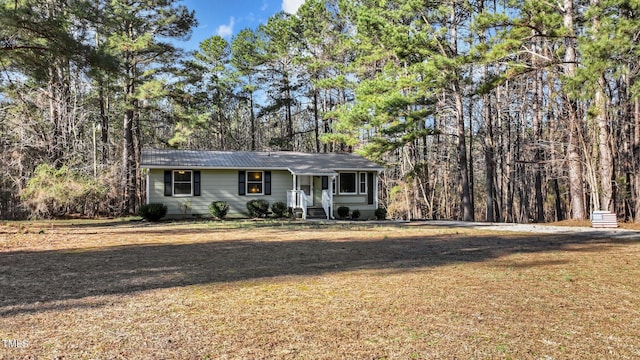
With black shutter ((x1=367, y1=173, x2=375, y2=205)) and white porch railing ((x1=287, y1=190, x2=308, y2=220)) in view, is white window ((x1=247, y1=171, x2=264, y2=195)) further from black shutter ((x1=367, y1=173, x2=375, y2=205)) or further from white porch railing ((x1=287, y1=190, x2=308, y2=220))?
black shutter ((x1=367, y1=173, x2=375, y2=205))

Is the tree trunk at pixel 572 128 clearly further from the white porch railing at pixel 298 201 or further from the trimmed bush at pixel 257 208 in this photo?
the trimmed bush at pixel 257 208

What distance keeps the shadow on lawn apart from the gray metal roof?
31.7 ft

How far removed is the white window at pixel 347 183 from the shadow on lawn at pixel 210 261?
35.2 feet

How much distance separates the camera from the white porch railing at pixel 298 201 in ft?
65.4

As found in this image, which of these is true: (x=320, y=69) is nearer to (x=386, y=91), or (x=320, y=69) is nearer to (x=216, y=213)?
(x=386, y=91)

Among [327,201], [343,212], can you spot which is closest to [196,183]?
[327,201]

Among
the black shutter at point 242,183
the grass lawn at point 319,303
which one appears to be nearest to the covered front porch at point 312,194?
the black shutter at point 242,183

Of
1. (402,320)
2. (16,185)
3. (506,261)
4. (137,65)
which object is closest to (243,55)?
(137,65)

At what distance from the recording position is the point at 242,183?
20.6 m

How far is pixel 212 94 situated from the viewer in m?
32.8

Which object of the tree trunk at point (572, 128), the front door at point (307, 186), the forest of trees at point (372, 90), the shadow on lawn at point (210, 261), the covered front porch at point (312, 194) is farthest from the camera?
the front door at point (307, 186)

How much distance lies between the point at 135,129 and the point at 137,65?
4901mm

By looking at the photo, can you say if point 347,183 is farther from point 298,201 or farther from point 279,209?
point 279,209

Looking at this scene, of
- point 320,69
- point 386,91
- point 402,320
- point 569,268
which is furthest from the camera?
point 320,69
